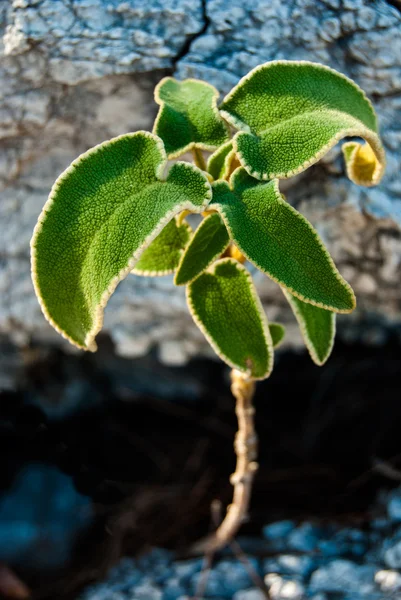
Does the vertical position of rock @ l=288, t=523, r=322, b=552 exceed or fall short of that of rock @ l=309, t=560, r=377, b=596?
it falls short

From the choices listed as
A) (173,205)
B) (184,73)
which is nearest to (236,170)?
(173,205)

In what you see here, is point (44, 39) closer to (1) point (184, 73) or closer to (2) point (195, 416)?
(1) point (184, 73)

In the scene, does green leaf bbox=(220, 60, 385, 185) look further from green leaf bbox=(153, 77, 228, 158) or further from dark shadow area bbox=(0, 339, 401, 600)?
dark shadow area bbox=(0, 339, 401, 600)

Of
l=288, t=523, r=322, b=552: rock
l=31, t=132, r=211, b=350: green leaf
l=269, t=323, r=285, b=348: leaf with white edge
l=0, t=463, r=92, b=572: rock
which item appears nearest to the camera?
l=31, t=132, r=211, b=350: green leaf

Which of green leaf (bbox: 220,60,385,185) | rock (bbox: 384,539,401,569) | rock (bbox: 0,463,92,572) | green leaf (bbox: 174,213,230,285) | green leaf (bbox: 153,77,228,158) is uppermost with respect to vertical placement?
green leaf (bbox: 220,60,385,185)

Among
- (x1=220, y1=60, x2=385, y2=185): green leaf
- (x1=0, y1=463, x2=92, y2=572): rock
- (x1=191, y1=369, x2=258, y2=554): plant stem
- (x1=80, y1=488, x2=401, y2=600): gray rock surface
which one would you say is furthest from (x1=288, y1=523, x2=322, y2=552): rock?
(x1=220, y1=60, x2=385, y2=185): green leaf

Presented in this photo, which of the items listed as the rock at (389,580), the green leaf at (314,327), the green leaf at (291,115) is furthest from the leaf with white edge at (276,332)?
the rock at (389,580)

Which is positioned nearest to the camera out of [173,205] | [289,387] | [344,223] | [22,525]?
[173,205]

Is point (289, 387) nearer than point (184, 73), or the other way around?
point (184, 73)
